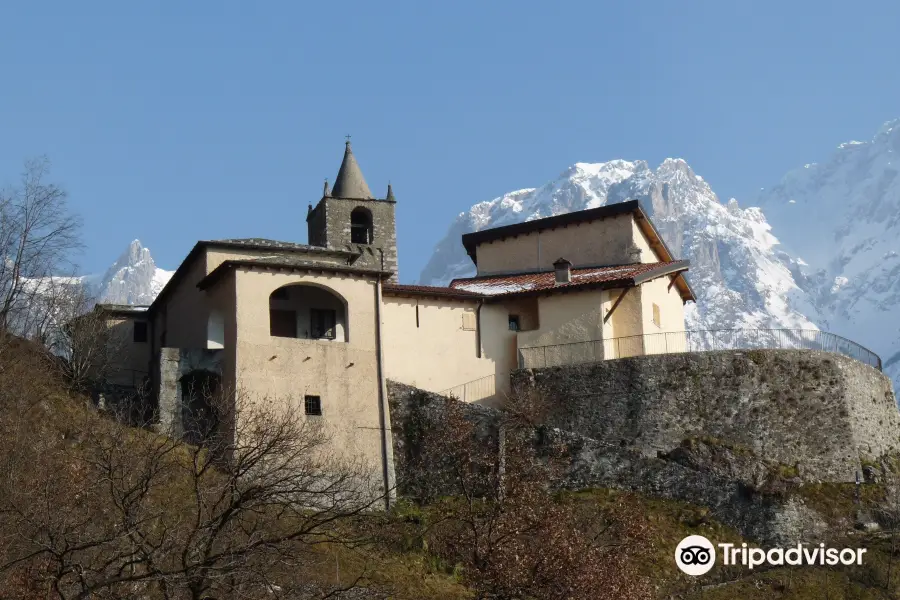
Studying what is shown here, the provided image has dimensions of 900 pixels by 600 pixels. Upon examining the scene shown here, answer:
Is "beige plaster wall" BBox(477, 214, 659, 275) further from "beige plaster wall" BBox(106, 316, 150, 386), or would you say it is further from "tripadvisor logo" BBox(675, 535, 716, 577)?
"tripadvisor logo" BBox(675, 535, 716, 577)

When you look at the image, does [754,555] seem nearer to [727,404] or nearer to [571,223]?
[727,404]

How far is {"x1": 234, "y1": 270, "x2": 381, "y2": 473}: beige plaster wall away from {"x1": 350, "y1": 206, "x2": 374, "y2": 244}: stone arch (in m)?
18.3

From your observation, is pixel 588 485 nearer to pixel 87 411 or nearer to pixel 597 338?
pixel 597 338

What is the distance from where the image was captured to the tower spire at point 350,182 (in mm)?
66312

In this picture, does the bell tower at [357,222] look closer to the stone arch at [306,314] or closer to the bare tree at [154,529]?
the stone arch at [306,314]

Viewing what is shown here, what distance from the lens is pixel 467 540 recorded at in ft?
122

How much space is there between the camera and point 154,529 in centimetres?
3269

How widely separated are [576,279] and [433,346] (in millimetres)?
6697

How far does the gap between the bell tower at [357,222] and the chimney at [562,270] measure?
10.7 meters

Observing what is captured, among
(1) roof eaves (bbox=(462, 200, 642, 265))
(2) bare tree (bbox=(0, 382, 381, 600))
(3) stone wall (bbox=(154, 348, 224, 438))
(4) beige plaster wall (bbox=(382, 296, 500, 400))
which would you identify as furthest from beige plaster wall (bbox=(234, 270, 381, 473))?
(1) roof eaves (bbox=(462, 200, 642, 265))

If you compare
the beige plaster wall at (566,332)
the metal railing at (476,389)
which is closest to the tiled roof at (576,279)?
the beige plaster wall at (566,332)

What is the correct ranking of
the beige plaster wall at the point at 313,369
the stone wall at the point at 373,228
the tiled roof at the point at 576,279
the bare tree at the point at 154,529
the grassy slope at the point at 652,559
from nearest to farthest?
the bare tree at the point at 154,529 < the grassy slope at the point at 652,559 < the beige plaster wall at the point at 313,369 < the tiled roof at the point at 576,279 < the stone wall at the point at 373,228

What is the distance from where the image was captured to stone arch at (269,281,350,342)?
49.2 meters

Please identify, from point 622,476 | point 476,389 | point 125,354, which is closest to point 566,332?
point 476,389
